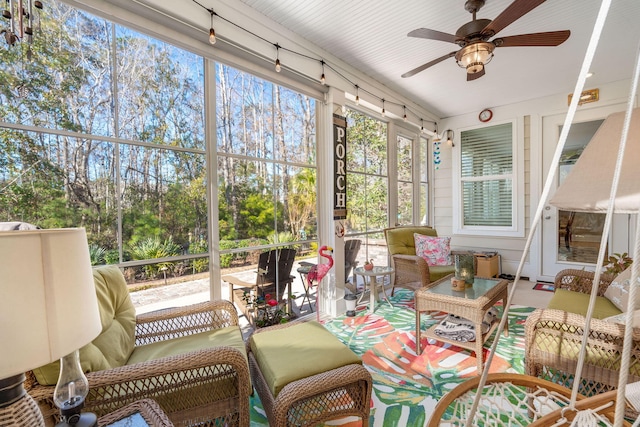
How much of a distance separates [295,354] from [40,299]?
3.83ft

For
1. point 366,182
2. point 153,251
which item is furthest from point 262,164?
point 366,182

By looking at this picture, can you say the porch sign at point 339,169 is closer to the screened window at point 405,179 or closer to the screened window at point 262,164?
the screened window at point 262,164

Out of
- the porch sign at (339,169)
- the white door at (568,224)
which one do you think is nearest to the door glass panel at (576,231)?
the white door at (568,224)

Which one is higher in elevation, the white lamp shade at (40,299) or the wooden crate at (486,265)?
the white lamp shade at (40,299)

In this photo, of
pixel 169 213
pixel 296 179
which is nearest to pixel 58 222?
pixel 169 213

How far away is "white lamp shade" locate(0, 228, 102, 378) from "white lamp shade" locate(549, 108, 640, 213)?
4.04 feet

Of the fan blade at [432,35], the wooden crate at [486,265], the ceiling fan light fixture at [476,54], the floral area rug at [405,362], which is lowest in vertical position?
the floral area rug at [405,362]

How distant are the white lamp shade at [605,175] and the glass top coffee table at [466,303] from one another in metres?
1.48

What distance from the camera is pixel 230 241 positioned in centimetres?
242

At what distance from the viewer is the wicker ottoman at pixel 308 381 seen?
1.29 m

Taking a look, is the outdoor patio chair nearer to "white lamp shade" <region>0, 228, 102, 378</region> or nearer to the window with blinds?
"white lamp shade" <region>0, 228, 102, 378</region>

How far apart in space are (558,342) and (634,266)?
5.03ft

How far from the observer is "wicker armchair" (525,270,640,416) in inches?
55.9

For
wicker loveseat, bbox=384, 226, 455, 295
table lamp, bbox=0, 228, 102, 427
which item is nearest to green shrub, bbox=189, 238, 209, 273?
table lamp, bbox=0, 228, 102, 427
